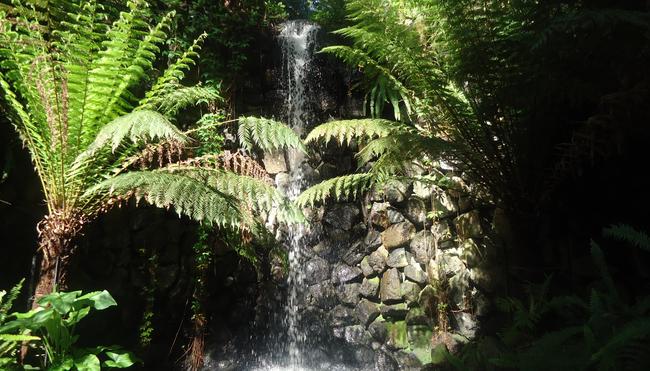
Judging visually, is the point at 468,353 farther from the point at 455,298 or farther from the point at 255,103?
the point at 255,103

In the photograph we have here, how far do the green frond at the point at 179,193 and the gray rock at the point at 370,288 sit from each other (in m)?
1.50

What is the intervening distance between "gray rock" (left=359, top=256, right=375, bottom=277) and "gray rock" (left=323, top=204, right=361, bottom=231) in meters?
0.32

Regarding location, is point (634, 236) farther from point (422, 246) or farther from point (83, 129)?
point (83, 129)

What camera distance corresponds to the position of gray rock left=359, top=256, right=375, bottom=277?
3086 millimetres

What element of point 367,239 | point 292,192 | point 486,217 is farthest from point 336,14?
point 486,217

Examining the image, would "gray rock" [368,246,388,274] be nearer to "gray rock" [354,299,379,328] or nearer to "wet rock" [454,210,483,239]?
"gray rock" [354,299,379,328]

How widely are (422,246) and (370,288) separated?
0.52 m

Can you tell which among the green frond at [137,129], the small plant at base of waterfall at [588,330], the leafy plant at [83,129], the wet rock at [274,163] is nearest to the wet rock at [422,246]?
the small plant at base of waterfall at [588,330]

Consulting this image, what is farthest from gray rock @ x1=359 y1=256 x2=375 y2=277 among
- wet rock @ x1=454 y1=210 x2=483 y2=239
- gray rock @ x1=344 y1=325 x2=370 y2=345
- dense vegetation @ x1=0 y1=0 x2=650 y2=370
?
dense vegetation @ x1=0 y1=0 x2=650 y2=370

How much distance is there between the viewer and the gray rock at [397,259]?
292cm

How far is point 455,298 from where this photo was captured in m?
2.67

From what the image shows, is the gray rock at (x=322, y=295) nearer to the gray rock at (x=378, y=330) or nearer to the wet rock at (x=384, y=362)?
the gray rock at (x=378, y=330)

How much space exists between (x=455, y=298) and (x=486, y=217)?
0.58m

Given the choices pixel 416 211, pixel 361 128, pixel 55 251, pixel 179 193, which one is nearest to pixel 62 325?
pixel 55 251
